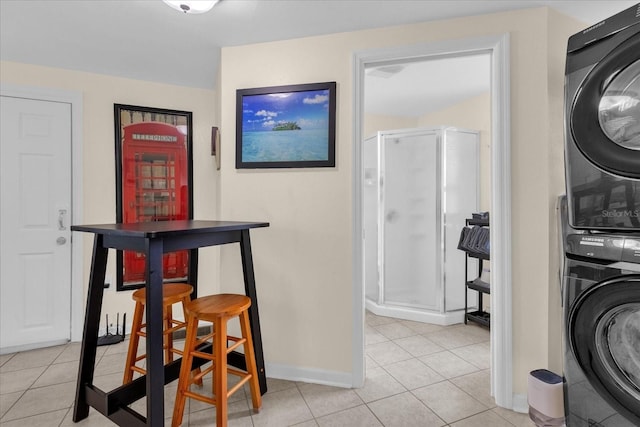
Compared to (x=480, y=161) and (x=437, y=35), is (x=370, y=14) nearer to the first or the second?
(x=437, y=35)

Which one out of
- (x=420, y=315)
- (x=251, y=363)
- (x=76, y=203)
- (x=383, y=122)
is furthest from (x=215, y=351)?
(x=383, y=122)

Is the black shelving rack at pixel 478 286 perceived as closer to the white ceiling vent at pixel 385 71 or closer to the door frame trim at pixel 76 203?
the white ceiling vent at pixel 385 71

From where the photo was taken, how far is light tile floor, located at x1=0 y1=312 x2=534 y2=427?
5.87 feet

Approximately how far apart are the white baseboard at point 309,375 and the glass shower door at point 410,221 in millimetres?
1516

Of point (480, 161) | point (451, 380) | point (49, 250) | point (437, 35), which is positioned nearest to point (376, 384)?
point (451, 380)

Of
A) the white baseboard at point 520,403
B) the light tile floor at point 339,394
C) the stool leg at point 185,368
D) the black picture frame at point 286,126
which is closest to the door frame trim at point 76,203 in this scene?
the light tile floor at point 339,394

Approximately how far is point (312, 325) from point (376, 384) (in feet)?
1.80

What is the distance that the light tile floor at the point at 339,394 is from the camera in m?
1.79

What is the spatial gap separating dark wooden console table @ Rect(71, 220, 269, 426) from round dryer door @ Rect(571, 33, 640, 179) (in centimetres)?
155

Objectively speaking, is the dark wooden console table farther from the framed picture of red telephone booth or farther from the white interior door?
the white interior door

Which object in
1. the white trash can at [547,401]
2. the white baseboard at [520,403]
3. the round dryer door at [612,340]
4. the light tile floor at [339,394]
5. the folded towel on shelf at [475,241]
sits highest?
the folded towel on shelf at [475,241]

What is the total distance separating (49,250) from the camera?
276cm

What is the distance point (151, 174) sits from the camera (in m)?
3.03

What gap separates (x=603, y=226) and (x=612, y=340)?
1.47 feet
